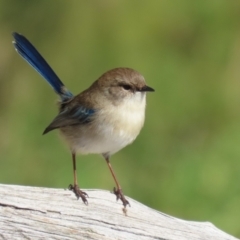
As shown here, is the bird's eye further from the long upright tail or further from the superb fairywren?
the long upright tail

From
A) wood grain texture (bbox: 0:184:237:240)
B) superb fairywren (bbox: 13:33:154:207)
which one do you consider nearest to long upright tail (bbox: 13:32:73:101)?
superb fairywren (bbox: 13:33:154:207)

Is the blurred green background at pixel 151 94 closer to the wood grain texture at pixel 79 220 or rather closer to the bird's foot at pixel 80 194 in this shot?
the wood grain texture at pixel 79 220

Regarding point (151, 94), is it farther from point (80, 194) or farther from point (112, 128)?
point (80, 194)

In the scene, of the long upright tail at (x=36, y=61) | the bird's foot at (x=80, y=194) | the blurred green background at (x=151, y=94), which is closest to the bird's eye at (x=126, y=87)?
the bird's foot at (x=80, y=194)

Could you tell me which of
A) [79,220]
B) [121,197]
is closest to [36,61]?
[121,197]

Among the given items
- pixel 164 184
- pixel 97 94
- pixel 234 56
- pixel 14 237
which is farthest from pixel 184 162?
pixel 14 237

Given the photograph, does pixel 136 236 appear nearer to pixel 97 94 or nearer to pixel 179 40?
pixel 97 94
